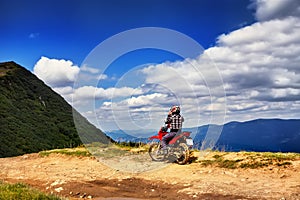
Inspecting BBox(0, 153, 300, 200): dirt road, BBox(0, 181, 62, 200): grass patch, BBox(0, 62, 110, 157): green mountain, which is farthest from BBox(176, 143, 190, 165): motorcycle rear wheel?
BBox(0, 62, 110, 157): green mountain

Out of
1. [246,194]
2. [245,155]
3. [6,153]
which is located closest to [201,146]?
[245,155]

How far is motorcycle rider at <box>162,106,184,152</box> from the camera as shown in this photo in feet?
49.8

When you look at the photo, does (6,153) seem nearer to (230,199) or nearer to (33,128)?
(33,128)

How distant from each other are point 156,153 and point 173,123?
1901 millimetres

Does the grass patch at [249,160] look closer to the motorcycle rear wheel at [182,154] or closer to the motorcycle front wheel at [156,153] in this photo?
the motorcycle rear wheel at [182,154]

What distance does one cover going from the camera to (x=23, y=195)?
355 inches

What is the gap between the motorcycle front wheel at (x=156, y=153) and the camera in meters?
15.9

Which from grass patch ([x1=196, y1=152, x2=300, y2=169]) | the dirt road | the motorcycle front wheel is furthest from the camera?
the motorcycle front wheel

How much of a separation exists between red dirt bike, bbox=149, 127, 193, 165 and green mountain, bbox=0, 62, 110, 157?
30.2 m

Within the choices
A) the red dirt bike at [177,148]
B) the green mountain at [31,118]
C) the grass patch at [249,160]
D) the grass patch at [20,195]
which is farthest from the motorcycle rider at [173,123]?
the green mountain at [31,118]

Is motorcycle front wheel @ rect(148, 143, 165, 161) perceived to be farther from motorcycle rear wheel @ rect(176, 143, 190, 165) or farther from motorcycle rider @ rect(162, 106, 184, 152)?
motorcycle rear wheel @ rect(176, 143, 190, 165)

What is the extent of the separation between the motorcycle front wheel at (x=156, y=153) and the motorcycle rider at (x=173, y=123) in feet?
1.62

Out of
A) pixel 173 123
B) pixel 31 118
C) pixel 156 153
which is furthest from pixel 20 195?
pixel 31 118

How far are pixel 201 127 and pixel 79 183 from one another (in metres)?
5.93
